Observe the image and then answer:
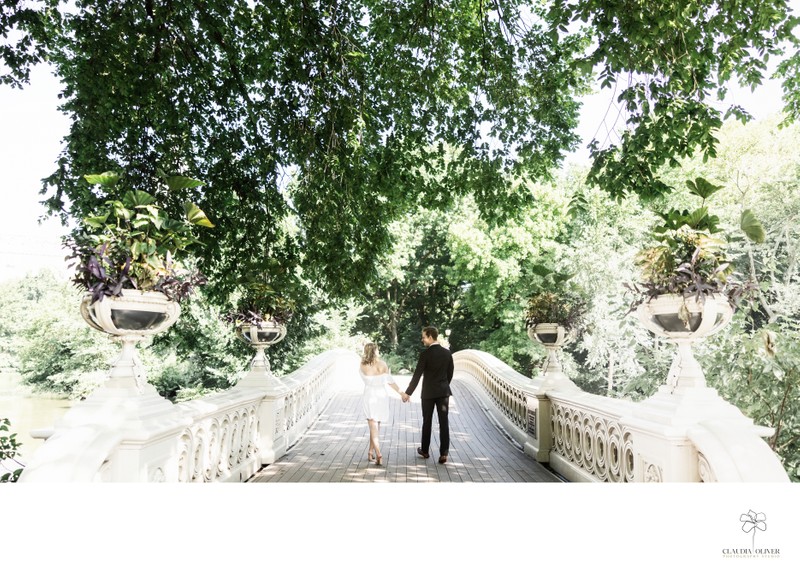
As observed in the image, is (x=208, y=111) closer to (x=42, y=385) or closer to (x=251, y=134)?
(x=251, y=134)

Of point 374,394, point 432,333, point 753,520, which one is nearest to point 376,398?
point 374,394

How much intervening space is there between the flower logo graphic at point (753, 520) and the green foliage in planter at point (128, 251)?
3748 millimetres

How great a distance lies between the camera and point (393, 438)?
9.80m

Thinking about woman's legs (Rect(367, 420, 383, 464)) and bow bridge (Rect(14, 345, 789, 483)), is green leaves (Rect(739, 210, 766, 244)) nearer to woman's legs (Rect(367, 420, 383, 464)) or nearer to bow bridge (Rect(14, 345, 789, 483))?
bow bridge (Rect(14, 345, 789, 483))

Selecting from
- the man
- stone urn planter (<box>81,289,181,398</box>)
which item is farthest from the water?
stone urn planter (<box>81,289,181,398</box>)

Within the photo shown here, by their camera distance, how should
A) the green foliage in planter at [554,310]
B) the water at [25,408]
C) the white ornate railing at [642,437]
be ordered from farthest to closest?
the water at [25,408]
the green foliage in planter at [554,310]
the white ornate railing at [642,437]

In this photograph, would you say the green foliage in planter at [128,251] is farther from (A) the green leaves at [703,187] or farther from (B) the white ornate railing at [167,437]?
(A) the green leaves at [703,187]

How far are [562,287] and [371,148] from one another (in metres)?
3.72

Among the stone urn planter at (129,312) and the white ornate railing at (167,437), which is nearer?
the white ornate railing at (167,437)

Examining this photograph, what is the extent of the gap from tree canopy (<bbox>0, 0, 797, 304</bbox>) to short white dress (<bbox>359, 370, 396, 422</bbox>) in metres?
1.40

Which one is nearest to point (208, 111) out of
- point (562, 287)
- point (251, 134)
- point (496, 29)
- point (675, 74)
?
point (251, 134)

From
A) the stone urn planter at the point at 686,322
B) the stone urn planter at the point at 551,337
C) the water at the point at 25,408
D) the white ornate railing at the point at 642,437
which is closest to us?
the white ornate railing at the point at 642,437

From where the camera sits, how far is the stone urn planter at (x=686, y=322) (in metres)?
3.63

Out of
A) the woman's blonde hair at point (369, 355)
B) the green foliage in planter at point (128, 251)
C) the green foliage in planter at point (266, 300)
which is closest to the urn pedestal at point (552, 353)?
the woman's blonde hair at point (369, 355)
